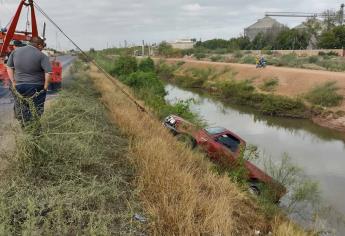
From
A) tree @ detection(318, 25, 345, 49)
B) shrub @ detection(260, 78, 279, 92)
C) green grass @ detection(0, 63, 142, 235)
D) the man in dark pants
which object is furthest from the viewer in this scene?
tree @ detection(318, 25, 345, 49)

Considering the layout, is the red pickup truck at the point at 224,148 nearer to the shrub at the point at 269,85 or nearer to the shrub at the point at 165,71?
the shrub at the point at 269,85

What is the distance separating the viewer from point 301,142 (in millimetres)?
21344

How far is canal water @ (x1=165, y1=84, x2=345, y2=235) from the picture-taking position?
535 inches

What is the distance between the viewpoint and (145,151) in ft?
24.5

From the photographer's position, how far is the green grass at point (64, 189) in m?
4.31

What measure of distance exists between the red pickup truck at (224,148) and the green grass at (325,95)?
60.7ft

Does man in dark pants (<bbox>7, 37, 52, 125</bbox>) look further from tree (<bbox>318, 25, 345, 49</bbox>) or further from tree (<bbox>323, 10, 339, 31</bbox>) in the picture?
tree (<bbox>323, 10, 339, 31</bbox>)

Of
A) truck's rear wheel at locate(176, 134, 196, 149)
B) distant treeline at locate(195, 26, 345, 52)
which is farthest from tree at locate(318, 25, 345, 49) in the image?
truck's rear wheel at locate(176, 134, 196, 149)

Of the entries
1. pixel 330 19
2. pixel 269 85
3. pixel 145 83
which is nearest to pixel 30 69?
pixel 145 83

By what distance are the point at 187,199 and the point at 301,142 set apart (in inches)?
661

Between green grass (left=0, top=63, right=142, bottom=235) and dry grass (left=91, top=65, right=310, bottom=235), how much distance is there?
30 centimetres

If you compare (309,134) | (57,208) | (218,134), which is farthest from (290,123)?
(57,208)

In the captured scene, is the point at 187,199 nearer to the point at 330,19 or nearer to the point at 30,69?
the point at 30,69

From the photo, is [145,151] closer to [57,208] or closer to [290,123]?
[57,208]
